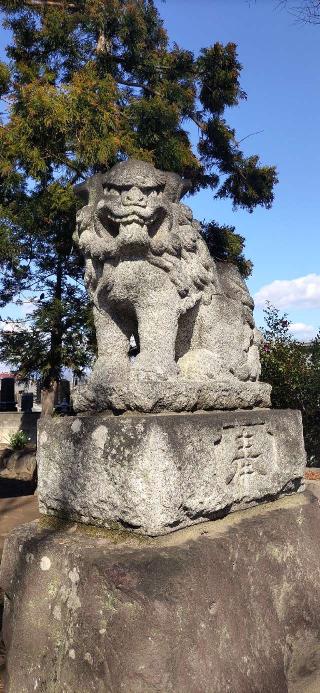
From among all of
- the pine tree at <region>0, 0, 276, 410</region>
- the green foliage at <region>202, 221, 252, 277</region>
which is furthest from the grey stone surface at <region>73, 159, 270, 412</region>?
the green foliage at <region>202, 221, 252, 277</region>

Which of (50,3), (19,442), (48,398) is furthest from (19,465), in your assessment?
(50,3)

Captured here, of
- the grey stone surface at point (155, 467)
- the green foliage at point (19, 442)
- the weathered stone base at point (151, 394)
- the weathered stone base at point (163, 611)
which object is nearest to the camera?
the weathered stone base at point (163, 611)

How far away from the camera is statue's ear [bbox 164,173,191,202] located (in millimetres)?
2531

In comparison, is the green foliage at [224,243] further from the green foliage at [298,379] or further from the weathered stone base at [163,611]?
the weathered stone base at [163,611]

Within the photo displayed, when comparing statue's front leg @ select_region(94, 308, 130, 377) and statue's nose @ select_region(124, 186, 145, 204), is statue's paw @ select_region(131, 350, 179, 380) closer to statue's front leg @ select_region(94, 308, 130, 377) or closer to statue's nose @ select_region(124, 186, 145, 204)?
statue's front leg @ select_region(94, 308, 130, 377)

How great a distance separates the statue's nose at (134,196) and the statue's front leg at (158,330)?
1.27 feet

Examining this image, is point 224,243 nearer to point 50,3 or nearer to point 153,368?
point 50,3

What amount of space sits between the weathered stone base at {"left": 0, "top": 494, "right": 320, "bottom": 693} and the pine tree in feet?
15.7

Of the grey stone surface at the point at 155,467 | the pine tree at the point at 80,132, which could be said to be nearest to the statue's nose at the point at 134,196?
the grey stone surface at the point at 155,467

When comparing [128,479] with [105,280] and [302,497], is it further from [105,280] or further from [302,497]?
[302,497]

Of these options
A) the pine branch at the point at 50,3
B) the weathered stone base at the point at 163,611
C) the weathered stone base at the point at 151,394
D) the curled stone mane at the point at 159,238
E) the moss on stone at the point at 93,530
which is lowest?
the weathered stone base at the point at 163,611

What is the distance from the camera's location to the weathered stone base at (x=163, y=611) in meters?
1.83

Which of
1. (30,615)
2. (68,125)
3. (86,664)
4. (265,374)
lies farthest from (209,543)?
(265,374)

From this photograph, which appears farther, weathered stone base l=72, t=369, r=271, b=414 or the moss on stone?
weathered stone base l=72, t=369, r=271, b=414
